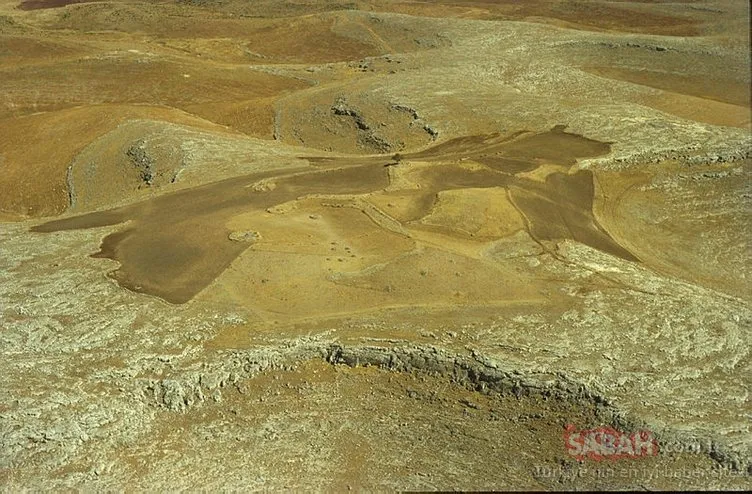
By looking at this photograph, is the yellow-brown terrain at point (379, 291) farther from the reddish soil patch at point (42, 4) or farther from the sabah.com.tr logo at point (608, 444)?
the reddish soil patch at point (42, 4)

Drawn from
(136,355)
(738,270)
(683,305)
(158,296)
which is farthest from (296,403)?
(738,270)

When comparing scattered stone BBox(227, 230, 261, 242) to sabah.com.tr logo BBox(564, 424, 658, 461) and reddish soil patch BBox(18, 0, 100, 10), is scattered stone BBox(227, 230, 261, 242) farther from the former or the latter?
reddish soil patch BBox(18, 0, 100, 10)

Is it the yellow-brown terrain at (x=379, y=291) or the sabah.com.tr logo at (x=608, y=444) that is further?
the yellow-brown terrain at (x=379, y=291)

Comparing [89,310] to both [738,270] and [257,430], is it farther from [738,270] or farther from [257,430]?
[738,270]

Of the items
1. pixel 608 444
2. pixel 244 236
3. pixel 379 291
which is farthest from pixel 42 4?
pixel 608 444

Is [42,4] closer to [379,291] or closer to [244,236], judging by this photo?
[244,236]

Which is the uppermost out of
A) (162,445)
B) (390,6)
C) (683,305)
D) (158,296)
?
(390,6)

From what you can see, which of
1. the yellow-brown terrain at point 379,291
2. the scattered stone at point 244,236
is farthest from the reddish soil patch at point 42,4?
the scattered stone at point 244,236
